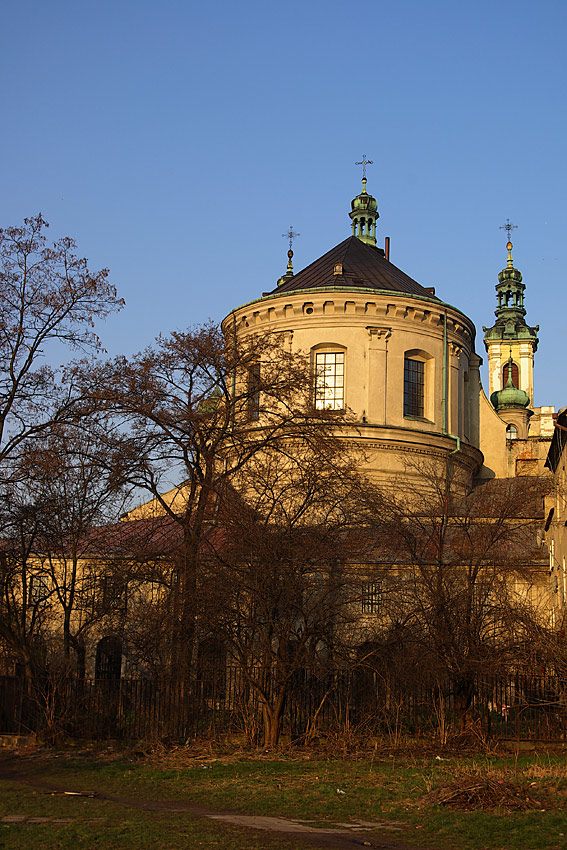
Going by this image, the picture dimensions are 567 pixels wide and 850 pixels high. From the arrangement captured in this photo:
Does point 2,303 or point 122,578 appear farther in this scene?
point 122,578

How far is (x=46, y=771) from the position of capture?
58.2 ft

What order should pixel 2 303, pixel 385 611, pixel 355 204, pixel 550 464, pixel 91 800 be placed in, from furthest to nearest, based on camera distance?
pixel 355 204 < pixel 550 464 < pixel 385 611 < pixel 2 303 < pixel 91 800

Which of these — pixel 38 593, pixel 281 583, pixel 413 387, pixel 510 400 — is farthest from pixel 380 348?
pixel 510 400

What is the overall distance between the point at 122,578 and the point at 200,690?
308 cm

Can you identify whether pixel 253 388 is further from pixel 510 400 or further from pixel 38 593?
pixel 510 400

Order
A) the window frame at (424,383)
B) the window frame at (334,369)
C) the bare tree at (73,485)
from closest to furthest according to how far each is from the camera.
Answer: the bare tree at (73,485) < the window frame at (334,369) < the window frame at (424,383)

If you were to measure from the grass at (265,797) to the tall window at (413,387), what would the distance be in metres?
21.4

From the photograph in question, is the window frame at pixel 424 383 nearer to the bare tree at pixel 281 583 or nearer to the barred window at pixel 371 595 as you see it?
the barred window at pixel 371 595

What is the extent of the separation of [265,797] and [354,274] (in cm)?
2920

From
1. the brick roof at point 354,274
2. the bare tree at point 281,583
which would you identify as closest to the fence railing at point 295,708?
the bare tree at point 281,583

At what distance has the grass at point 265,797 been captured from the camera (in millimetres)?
11234

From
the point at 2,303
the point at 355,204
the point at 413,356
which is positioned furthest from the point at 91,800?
the point at 355,204

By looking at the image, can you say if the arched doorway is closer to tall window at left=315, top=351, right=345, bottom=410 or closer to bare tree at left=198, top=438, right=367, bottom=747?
tall window at left=315, top=351, right=345, bottom=410

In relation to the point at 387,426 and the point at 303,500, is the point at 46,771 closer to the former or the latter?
the point at 303,500
